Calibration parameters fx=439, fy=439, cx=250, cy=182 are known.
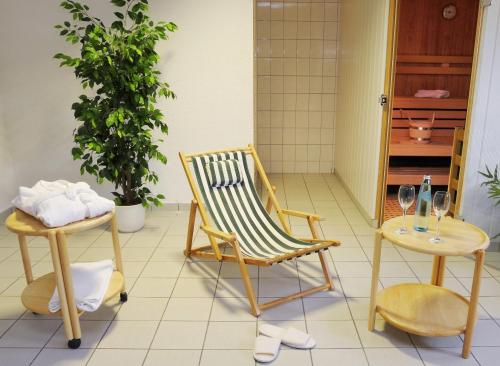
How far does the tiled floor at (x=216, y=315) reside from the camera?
2.24m

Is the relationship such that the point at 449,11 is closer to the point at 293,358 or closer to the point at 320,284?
the point at 320,284

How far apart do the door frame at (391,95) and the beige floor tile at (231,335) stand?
1.91 metres

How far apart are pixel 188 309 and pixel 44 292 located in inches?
32.7

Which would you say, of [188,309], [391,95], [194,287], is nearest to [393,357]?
[188,309]

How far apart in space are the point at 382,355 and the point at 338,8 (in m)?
4.63

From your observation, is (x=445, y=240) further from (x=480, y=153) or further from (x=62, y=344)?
(x=62, y=344)

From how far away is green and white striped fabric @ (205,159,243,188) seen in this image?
10.6ft

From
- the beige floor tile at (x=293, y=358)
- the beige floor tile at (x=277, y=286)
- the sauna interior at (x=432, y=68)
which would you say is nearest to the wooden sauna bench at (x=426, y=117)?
the sauna interior at (x=432, y=68)

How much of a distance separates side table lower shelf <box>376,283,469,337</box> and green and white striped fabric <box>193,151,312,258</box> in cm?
62

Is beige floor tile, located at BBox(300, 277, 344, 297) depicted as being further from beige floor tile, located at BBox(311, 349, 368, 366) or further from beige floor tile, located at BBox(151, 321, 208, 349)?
beige floor tile, located at BBox(151, 321, 208, 349)

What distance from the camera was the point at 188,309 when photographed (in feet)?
8.80

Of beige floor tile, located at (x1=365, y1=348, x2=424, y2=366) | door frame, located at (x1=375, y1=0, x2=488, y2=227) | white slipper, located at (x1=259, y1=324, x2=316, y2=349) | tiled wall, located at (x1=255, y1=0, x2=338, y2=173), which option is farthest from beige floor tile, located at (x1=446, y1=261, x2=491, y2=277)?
tiled wall, located at (x1=255, y1=0, x2=338, y2=173)

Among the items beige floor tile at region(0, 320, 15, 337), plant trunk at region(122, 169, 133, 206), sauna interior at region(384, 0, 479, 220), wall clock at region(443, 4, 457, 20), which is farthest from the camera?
wall clock at region(443, 4, 457, 20)

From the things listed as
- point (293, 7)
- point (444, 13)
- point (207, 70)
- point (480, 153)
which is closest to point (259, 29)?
point (293, 7)
